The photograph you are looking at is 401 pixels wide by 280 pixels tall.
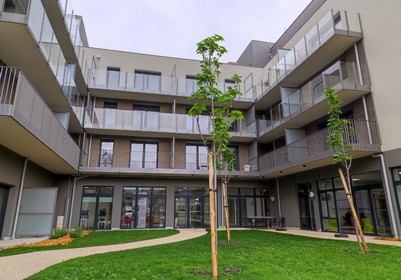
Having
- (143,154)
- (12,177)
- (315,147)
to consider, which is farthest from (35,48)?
(315,147)

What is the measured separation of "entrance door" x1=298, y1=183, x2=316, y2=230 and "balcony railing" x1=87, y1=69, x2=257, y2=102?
279 inches

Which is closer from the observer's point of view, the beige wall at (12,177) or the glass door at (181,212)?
the beige wall at (12,177)

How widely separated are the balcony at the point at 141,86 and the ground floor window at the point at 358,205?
8.23 meters

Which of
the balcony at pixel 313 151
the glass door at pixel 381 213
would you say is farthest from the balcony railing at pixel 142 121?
the glass door at pixel 381 213

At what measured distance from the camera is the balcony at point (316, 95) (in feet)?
38.5

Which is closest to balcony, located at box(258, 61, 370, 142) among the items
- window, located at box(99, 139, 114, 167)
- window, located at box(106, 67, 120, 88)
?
window, located at box(99, 139, 114, 167)

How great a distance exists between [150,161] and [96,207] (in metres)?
4.15

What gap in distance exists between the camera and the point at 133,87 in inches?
697

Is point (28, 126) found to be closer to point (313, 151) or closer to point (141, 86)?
point (141, 86)

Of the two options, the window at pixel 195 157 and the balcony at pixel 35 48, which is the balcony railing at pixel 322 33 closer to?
the window at pixel 195 157

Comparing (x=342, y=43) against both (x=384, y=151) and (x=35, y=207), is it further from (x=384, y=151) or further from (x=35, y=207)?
(x=35, y=207)

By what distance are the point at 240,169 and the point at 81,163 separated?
10.1 m

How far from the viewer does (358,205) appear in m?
12.1

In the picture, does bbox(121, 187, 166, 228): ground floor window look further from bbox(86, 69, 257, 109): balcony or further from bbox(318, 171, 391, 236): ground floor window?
bbox(318, 171, 391, 236): ground floor window
